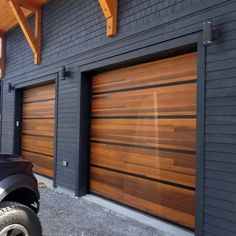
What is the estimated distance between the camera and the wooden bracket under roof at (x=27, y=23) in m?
8.01

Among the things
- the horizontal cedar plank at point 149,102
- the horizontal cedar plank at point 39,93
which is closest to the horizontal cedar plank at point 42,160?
the horizontal cedar plank at point 39,93

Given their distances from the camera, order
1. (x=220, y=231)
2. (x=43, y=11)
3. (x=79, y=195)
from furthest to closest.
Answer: (x=43, y=11) < (x=79, y=195) < (x=220, y=231)

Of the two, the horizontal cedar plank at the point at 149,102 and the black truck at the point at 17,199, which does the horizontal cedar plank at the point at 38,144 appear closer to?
the horizontal cedar plank at the point at 149,102

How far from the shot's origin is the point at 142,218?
4992 mm

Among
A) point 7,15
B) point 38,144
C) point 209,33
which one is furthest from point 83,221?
point 7,15

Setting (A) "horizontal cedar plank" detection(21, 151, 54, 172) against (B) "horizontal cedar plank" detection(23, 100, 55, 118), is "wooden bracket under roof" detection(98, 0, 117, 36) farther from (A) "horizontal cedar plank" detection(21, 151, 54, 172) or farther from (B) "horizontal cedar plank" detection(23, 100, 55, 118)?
(A) "horizontal cedar plank" detection(21, 151, 54, 172)

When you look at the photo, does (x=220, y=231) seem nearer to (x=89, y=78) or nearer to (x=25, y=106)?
(x=89, y=78)

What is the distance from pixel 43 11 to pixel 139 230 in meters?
5.92

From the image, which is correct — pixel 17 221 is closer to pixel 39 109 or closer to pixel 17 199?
pixel 17 199

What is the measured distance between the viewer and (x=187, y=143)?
4.45 meters

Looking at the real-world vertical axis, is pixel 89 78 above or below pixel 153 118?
above

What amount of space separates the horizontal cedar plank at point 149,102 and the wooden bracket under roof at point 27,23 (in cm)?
271

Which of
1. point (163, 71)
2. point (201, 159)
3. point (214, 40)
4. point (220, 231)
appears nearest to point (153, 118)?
point (163, 71)

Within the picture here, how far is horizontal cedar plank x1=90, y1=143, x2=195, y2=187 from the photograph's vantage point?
4.48 meters
